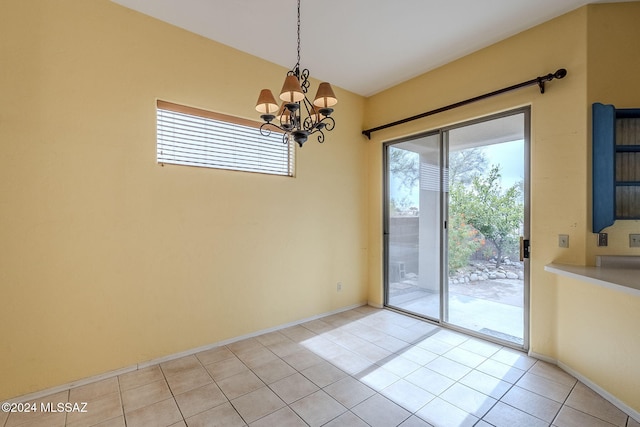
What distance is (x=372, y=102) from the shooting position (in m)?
4.20

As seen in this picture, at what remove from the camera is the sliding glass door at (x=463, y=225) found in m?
2.84

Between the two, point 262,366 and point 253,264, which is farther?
point 253,264

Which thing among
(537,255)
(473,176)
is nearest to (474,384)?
(537,255)

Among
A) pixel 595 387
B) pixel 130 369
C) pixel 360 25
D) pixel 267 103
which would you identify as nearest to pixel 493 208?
pixel 595 387

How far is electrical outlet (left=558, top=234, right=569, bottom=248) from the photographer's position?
243 centimetres

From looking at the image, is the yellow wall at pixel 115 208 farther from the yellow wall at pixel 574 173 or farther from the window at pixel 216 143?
the yellow wall at pixel 574 173

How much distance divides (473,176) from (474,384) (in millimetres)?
2046

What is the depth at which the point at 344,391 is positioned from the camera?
2.19 meters

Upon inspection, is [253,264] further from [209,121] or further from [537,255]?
[537,255]

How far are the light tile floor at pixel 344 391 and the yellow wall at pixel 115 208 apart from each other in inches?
14.5

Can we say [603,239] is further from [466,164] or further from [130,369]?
[130,369]

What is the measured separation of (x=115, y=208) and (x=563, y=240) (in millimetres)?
3873

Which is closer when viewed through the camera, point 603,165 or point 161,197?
point 603,165

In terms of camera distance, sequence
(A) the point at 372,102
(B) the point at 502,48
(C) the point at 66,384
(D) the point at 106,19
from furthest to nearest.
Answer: (A) the point at 372,102
(B) the point at 502,48
(D) the point at 106,19
(C) the point at 66,384
